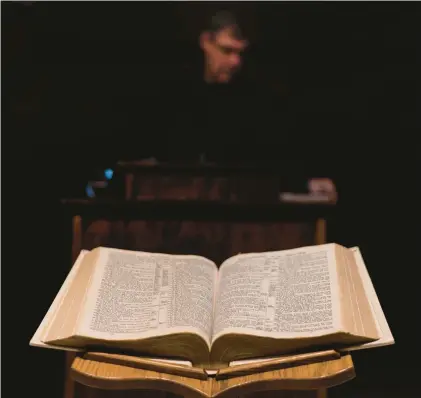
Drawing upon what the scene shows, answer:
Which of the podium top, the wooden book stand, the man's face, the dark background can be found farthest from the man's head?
the wooden book stand

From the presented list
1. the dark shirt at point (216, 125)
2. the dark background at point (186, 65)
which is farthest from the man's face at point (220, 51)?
the dark background at point (186, 65)

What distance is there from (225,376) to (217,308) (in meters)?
0.15

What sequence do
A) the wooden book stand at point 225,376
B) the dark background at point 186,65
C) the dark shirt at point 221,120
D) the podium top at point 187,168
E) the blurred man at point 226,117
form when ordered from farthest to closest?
1. the dark background at point 186,65
2. the dark shirt at point 221,120
3. the blurred man at point 226,117
4. the podium top at point 187,168
5. the wooden book stand at point 225,376

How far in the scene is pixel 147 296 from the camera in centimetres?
79

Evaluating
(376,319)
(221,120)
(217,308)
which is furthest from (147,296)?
(221,120)

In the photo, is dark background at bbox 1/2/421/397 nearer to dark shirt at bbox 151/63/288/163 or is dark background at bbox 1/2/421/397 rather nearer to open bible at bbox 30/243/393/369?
dark shirt at bbox 151/63/288/163

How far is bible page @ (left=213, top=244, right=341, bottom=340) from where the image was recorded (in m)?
0.68

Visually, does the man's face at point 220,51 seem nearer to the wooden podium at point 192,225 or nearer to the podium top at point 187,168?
the podium top at point 187,168

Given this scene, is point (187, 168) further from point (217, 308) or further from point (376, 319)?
point (376, 319)

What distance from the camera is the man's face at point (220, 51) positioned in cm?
317

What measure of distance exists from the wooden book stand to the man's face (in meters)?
2.74

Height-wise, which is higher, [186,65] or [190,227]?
[186,65]

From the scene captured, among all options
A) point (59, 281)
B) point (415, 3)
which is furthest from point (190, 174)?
point (415, 3)

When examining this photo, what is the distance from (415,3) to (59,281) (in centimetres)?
358
